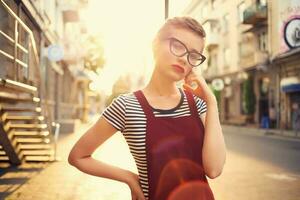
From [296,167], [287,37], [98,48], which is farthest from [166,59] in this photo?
[98,48]

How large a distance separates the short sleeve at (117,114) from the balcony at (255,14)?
2373cm

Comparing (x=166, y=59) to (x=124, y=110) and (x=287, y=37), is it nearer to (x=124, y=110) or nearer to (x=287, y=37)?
(x=124, y=110)

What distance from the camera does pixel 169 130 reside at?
5.70ft

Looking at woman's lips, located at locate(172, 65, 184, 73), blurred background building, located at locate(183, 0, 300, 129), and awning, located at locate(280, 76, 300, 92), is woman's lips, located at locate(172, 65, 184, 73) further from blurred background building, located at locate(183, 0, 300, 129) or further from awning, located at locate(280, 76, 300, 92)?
awning, located at locate(280, 76, 300, 92)

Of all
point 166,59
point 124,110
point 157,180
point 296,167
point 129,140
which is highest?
point 166,59

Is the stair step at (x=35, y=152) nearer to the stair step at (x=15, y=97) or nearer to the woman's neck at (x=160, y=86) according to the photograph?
the stair step at (x=15, y=97)

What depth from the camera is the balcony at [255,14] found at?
82.4 ft

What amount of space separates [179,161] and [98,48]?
42.1m

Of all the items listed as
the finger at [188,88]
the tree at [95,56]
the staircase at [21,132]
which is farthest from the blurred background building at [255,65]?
the finger at [188,88]

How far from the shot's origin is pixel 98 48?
43.3 metres

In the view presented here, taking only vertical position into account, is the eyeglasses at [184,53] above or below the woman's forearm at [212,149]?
above

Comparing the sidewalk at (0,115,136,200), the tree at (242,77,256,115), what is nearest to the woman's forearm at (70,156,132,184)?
the sidewalk at (0,115,136,200)

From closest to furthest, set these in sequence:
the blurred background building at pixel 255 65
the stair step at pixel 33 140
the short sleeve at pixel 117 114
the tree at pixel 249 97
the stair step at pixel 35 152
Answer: the short sleeve at pixel 117 114 → the stair step at pixel 33 140 → the stair step at pixel 35 152 → the blurred background building at pixel 255 65 → the tree at pixel 249 97

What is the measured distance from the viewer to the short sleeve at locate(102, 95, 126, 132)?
6.02 ft
